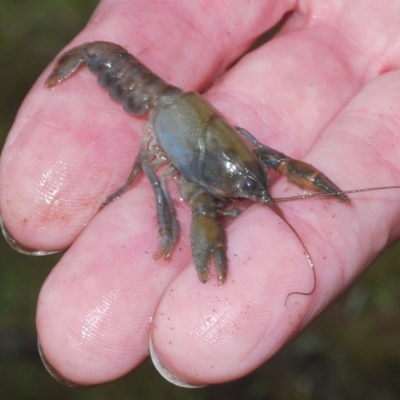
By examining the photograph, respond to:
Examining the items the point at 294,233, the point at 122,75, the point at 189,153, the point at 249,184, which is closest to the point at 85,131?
the point at 189,153

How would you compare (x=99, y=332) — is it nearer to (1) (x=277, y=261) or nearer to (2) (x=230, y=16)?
(1) (x=277, y=261)

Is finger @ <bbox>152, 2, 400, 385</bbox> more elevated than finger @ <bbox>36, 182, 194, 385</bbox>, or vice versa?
finger @ <bbox>152, 2, 400, 385</bbox>

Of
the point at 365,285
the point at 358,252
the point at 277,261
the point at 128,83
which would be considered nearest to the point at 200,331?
the point at 277,261

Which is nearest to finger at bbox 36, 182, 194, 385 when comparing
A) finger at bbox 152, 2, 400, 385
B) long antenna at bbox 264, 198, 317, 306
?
finger at bbox 152, 2, 400, 385

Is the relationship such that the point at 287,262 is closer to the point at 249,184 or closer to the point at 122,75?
the point at 249,184

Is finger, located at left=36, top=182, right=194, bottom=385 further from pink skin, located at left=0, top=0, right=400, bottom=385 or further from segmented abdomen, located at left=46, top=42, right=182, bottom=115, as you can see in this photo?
segmented abdomen, located at left=46, top=42, right=182, bottom=115

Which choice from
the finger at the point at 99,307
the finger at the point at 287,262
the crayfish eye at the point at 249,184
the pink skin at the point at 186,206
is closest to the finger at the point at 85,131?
the pink skin at the point at 186,206
